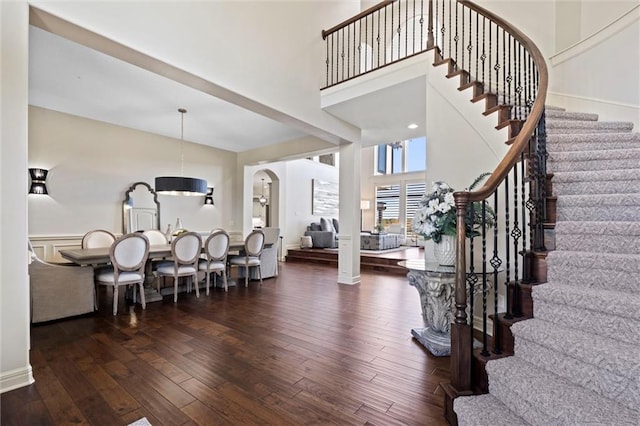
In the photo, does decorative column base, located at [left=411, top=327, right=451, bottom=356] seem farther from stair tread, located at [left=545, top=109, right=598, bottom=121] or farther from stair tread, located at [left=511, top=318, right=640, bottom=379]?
stair tread, located at [left=545, top=109, right=598, bottom=121]

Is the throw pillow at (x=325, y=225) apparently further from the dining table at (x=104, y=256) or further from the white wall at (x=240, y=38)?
the white wall at (x=240, y=38)

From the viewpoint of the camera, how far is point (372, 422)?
1.62m

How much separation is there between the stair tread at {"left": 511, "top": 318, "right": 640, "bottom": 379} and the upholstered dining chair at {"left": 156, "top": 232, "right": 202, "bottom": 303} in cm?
396

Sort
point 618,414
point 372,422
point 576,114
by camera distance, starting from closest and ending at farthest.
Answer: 1. point 618,414
2. point 372,422
3. point 576,114

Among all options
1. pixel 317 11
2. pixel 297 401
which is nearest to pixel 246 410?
pixel 297 401

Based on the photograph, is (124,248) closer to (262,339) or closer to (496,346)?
(262,339)

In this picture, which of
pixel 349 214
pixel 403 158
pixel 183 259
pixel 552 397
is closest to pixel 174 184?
pixel 183 259

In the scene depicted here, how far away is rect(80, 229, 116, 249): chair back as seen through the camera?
447 cm

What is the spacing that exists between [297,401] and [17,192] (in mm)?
2269

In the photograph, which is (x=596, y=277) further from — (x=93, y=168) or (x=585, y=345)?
(x=93, y=168)

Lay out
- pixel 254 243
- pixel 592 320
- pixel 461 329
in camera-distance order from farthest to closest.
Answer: pixel 254 243 < pixel 461 329 < pixel 592 320

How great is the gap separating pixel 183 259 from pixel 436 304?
3415 mm

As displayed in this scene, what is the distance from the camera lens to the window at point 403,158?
11.5 m

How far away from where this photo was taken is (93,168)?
17.4 ft
